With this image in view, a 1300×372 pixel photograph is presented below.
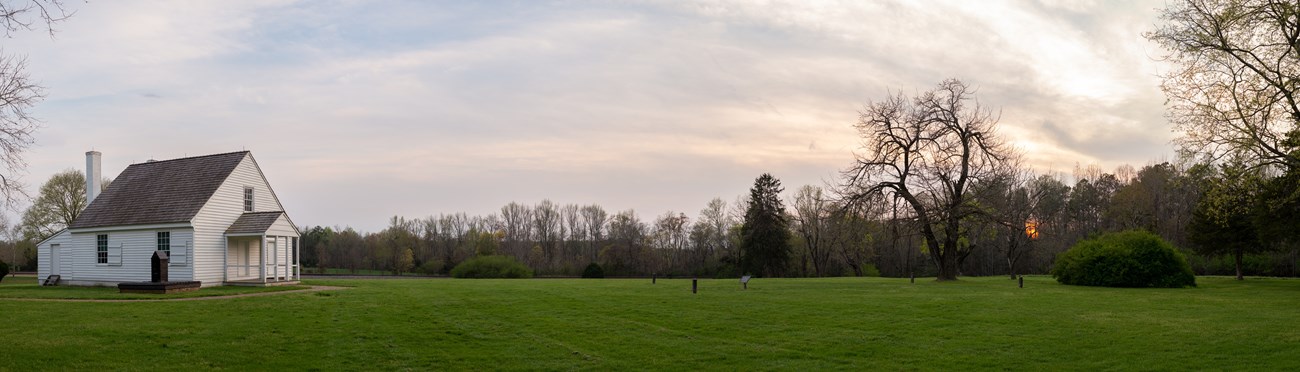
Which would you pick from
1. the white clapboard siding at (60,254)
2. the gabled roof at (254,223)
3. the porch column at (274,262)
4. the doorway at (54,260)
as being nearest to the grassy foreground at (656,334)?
the gabled roof at (254,223)

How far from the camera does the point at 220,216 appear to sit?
3369 centimetres

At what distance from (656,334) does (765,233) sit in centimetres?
5235

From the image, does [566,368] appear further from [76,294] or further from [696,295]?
[76,294]

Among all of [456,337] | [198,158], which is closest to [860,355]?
[456,337]

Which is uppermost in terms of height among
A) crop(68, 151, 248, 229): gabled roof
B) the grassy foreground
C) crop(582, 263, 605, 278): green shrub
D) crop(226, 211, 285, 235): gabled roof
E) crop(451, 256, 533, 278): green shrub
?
crop(68, 151, 248, 229): gabled roof

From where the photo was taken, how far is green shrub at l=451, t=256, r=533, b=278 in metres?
60.7

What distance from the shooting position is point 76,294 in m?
27.0

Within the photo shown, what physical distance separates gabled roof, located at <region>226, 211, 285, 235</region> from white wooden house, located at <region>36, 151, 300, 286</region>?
0.04 metres

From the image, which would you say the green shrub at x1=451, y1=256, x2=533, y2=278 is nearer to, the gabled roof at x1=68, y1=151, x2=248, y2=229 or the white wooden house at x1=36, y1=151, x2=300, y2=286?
the white wooden house at x1=36, y1=151, x2=300, y2=286

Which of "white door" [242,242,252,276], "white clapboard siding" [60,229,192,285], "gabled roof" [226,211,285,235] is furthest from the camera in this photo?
"white door" [242,242,252,276]

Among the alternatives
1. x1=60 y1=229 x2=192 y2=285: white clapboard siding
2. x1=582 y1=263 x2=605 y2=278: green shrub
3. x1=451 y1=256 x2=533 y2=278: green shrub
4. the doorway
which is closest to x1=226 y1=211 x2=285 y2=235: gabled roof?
x1=60 y1=229 x2=192 y2=285: white clapboard siding

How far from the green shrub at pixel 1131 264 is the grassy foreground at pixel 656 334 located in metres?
8.51

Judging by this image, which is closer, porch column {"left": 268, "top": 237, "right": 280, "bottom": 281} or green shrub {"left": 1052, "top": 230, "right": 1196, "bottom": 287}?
green shrub {"left": 1052, "top": 230, "right": 1196, "bottom": 287}

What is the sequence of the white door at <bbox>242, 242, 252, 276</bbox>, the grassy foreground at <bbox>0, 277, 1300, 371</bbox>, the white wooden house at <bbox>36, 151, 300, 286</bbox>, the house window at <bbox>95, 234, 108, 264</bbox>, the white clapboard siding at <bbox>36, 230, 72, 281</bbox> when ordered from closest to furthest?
the grassy foreground at <bbox>0, 277, 1300, 371</bbox>
the white wooden house at <bbox>36, 151, 300, 286</bbox>
the house window at <bbox>95, 234, 108, 264</bbox>
the white door at <bbox>242, 242, 252, 276</bbox>
the white clapboard siding at <bbox>36, 230, 72, 281</bbox>
